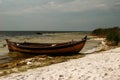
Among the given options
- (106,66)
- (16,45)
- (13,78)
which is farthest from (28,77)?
(16,45)

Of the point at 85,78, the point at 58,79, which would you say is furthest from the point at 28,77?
the point at 85,78

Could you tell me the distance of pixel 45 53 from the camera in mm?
28125

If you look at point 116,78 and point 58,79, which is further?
point 58,79

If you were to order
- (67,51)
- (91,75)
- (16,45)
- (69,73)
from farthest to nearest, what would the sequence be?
(16,45) → (67,51) → (69,73) → (91,75)

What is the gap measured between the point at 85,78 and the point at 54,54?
17.8m

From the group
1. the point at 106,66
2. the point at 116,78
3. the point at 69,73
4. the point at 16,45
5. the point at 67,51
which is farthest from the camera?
the point at 16,45

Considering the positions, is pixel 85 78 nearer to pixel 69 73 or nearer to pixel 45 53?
pixel 69 73

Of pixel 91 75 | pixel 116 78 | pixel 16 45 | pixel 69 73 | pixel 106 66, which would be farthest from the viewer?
pixel 16 45

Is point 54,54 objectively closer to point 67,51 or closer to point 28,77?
point 67,51

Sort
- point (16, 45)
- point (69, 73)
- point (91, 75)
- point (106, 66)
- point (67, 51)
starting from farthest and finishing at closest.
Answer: point (16, 45) → point (67, 51) → point (106, 66) → point (69, 73) → point (91, 75)

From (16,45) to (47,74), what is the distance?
21077 mm

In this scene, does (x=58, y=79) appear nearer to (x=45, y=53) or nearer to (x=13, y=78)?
(x=13, y=78)

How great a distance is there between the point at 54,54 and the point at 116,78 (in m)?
18.4

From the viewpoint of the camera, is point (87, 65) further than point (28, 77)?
Yes
